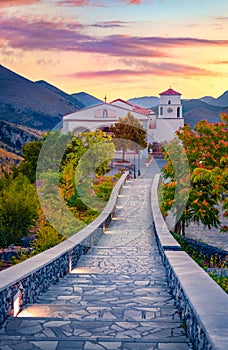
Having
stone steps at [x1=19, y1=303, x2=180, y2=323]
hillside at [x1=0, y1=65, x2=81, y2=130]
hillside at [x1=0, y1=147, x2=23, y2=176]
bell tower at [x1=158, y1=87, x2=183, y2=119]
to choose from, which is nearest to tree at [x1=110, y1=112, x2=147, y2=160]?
bell tower at [x1=158, y1=87, x2=183, y2=119]

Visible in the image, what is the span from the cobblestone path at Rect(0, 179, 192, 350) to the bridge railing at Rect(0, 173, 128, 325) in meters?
0.13

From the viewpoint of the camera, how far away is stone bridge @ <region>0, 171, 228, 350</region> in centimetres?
482

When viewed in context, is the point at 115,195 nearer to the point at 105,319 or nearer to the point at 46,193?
the point at 46,193

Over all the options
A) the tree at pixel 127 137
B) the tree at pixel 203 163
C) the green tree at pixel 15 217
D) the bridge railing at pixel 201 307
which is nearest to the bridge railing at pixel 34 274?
the bridge railing at pixel 201 307

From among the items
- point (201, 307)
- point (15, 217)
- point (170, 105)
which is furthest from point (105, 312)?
point (170, 105)

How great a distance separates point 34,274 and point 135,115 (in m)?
59.4

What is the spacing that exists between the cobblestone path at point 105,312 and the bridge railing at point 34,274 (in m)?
0.13

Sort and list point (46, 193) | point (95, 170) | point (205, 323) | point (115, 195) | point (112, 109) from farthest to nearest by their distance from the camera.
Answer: point (112, 109), point (95, 170), point (46, 193), point (115, 195), point (205, 323)

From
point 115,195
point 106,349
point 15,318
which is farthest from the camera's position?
point 115,195

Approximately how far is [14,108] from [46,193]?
163m

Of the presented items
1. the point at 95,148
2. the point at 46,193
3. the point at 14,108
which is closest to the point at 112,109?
the point at 95,148

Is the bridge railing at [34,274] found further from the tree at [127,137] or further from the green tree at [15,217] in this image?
the tree at [127,137]

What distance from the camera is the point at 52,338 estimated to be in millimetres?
5039

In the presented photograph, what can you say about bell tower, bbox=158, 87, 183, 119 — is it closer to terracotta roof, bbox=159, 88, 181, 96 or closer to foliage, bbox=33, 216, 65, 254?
terracotta roof, bbox=159, 88, 181, 96
